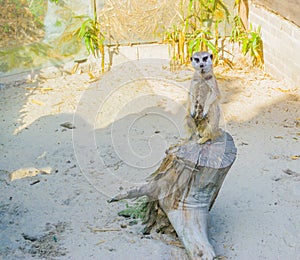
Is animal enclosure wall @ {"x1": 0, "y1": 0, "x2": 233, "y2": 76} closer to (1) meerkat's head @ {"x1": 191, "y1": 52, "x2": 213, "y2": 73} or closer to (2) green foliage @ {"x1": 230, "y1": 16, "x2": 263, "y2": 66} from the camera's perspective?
(2) green foliage @ {"x1": 230, "y1": 16, "x2": 263, "y2": 66}

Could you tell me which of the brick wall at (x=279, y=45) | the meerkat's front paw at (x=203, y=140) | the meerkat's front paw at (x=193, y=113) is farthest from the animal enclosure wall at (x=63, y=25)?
the meerkat's front paw at (x=203, y=140)

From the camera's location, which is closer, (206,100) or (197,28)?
(206,100)

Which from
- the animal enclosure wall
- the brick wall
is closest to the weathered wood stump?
the brick wall

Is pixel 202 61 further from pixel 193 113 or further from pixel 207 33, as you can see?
pixel 207 33

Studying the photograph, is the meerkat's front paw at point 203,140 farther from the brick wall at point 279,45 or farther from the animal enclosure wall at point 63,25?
the animal enclosure wall at point 63,25

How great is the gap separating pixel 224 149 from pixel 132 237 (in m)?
0.93

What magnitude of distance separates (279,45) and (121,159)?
278 cm

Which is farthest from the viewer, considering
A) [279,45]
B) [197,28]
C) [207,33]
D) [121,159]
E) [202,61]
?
[197,28]

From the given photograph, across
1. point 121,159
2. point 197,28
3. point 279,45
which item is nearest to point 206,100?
point 121,159

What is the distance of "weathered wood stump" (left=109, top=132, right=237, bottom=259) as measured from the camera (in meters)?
3.75

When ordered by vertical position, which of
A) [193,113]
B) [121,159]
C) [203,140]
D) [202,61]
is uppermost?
[202,61]

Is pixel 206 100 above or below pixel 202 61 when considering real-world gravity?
below

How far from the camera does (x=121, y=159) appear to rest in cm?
526

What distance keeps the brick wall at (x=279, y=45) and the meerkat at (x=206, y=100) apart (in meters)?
2.96
